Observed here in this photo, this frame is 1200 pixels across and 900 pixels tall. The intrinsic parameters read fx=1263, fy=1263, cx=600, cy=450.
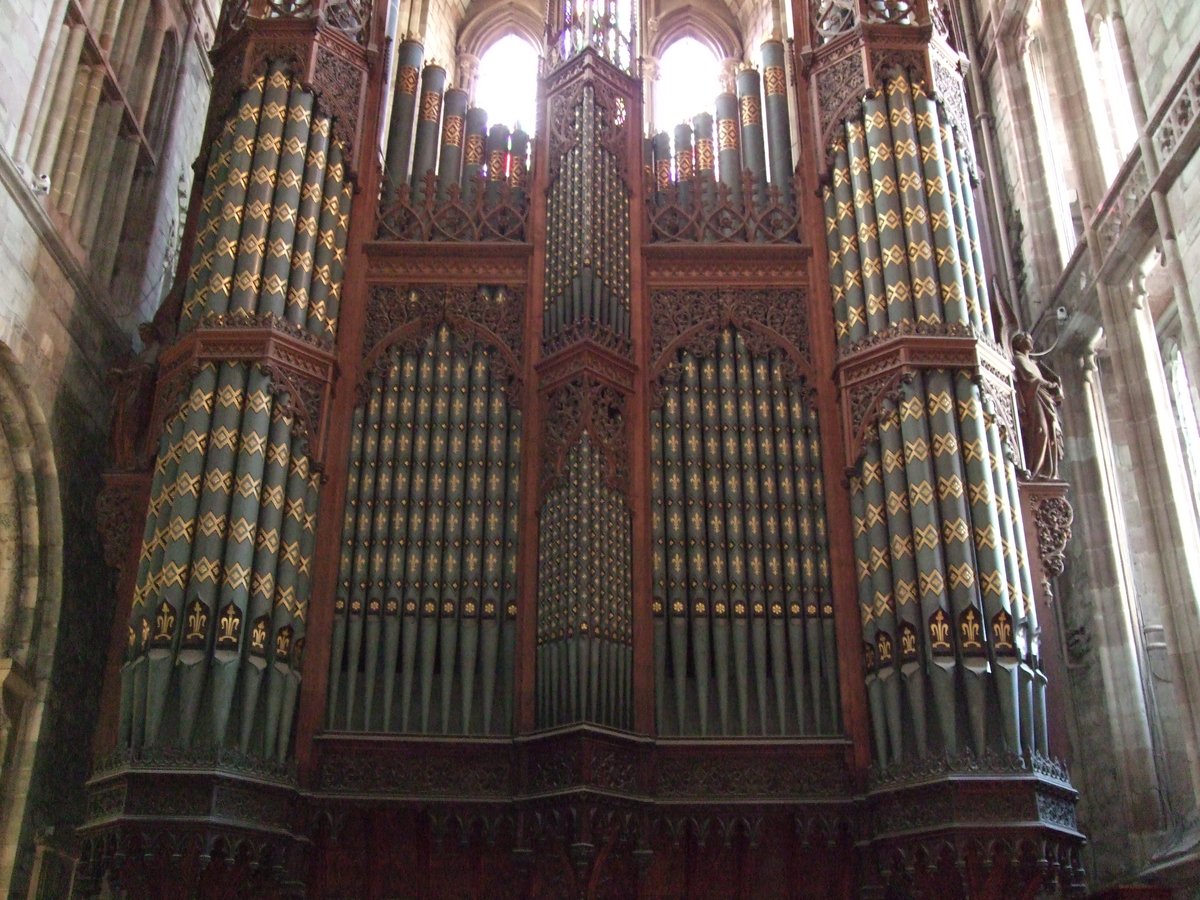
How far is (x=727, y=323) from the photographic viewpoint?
1354 centimetres

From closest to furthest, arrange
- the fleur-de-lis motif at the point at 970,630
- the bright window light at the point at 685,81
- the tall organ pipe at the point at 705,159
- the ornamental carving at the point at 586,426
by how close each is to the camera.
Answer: the fleur-de-lis motif at the point at 970,630
the ornamental carving at the point at 586,426
the tall organ pipe at the point at 705,159
the bright window light at the point at 685,81

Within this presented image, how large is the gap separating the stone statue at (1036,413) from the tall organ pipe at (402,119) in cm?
707

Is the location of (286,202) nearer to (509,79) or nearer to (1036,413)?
(1036,413)

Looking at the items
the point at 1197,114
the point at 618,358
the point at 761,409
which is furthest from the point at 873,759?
the point at 1197,114

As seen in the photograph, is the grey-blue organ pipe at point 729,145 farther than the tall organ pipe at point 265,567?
Yes

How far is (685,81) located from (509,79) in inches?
116

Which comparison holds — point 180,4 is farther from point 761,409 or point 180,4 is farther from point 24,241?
point 761,409

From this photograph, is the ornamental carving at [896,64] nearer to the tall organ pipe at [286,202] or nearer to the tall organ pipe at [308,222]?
the tall organ pipe at [308,222]

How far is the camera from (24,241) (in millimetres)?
12000

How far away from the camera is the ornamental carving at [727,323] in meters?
13.3

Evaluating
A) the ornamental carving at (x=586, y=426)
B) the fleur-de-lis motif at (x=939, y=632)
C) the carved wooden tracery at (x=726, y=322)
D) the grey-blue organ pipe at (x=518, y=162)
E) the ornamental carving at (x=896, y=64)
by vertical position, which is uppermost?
the ornamental carving at (x=896, y=64)

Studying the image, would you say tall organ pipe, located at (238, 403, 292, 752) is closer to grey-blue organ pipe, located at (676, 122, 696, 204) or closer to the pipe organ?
the pipe organ

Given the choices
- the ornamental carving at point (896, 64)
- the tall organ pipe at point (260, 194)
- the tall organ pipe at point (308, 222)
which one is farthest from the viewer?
the ornamental carving at point (896, 64)

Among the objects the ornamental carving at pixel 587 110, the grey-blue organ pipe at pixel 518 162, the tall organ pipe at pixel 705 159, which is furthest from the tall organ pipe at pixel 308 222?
the tall organ pipe at pixel 705 159
